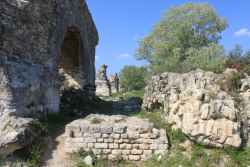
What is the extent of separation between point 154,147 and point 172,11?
67.1ft

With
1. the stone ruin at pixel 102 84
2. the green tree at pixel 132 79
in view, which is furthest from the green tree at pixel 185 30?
the green tree at pixel 132 79

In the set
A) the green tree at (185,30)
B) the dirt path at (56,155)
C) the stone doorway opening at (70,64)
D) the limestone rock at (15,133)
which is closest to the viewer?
the limestone rock at (15,133)

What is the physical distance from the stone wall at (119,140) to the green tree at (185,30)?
17643 millimetres

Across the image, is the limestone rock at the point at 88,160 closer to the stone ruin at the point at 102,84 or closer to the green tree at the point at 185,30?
the stone ruin at the point at 102,84

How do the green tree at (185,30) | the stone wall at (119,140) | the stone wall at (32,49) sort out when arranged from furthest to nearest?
the green tree at (185,30) → the stone wall at (32,49) → the stone wall at (119,140)

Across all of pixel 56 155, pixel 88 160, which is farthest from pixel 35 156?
pixel 88 160

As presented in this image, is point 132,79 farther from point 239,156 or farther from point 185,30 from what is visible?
point 239,156

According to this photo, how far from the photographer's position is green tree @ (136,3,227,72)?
25781 mm

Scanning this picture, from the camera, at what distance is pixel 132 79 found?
3959 cm

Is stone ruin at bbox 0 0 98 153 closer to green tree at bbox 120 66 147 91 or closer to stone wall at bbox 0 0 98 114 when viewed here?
stone wall at bbox 0 0 98 114

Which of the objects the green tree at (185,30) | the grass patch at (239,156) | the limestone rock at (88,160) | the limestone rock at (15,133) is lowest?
the limestone rock at (88,160)

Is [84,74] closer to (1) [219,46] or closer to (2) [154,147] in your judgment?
(2) [154,147]

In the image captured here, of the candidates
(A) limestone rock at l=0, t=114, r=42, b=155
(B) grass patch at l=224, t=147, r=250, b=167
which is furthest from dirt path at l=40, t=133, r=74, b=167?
(B) grass patch at l=224, t=147, r=250, b=167

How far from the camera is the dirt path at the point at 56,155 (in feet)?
24.2
